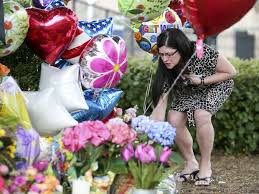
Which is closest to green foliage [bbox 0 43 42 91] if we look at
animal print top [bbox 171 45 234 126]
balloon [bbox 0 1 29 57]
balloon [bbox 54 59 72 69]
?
balloon [bbox 54 59 72 69]

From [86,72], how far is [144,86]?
7.33 ft

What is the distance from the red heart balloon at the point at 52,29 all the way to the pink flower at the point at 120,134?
109 cm

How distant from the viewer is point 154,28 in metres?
5.13

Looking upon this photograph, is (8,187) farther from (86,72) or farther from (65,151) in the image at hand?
(86,72)

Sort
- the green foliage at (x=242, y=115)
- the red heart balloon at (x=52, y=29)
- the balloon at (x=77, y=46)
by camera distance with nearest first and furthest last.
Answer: the red heart balloon at (x=52, y=29)
the balloon at (x=77, y=46)
the green foliage at (x=242, y=115)

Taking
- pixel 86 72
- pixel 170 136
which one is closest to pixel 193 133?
pixel 86 72

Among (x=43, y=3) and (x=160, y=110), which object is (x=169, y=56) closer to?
(x=160, y=110)

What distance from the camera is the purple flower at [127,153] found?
3387 millimetres

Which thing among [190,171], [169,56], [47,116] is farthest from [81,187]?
[190,171]

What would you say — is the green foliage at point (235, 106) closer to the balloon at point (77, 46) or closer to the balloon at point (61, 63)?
the balloon at point (61, 63)

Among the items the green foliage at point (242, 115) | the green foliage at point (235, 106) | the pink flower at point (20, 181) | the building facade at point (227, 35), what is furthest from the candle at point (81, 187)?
the building facade at point (227, 35)

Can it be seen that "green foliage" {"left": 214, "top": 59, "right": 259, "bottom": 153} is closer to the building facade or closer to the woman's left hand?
the woman's left hand

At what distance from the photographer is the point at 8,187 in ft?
10.4

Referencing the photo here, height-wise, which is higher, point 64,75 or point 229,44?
point 64,75
